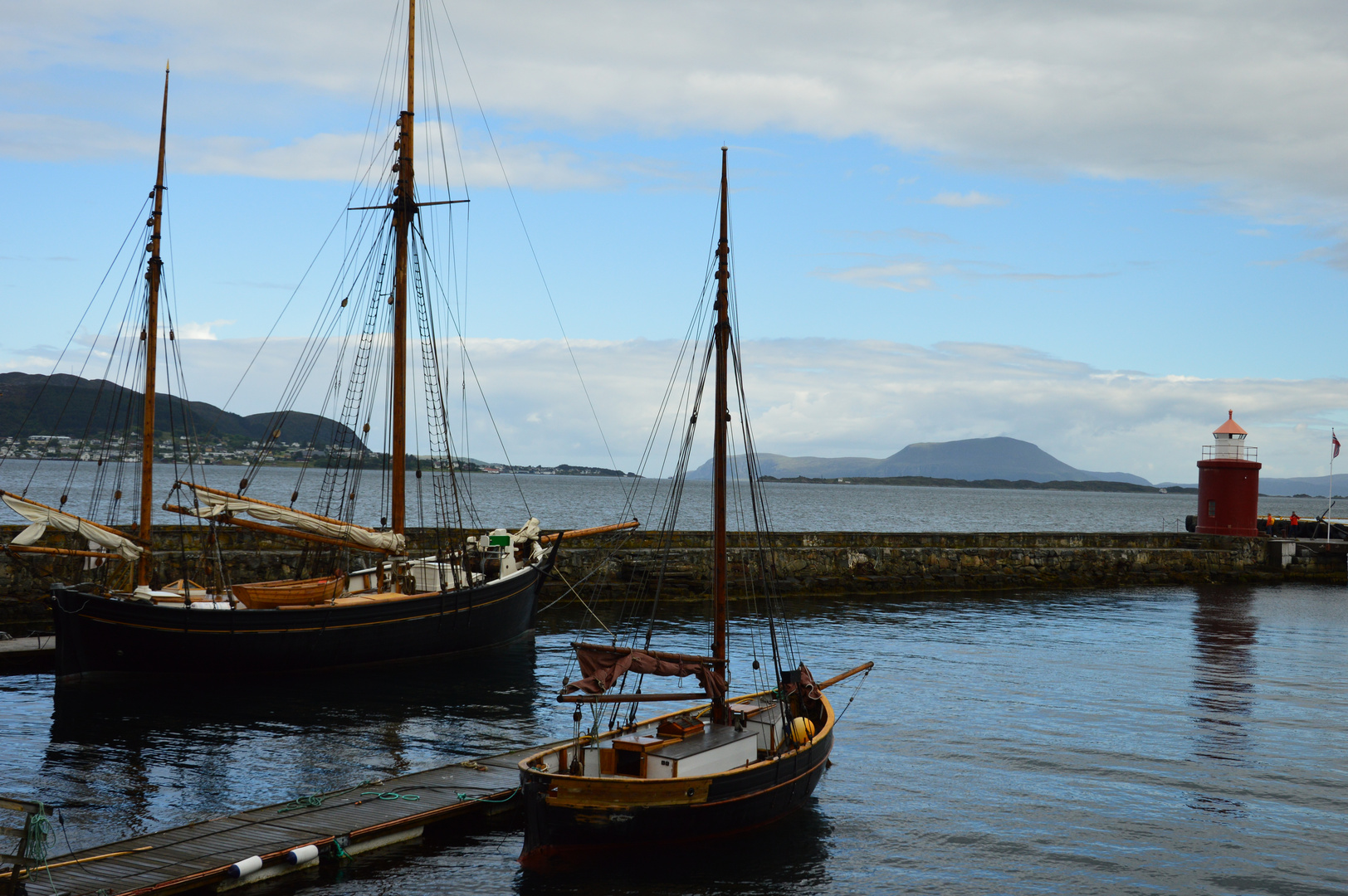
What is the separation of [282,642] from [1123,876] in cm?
1722

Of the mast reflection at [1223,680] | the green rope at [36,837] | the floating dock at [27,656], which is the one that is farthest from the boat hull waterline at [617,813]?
the floating dock at [27,656]

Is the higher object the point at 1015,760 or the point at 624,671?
the point at 624,671

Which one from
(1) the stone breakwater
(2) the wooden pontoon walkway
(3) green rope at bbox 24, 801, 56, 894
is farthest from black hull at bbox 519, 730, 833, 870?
(1) the stone breakwater

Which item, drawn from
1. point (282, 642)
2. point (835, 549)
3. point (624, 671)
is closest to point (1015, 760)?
point (624, 671)

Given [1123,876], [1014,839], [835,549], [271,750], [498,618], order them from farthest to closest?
[835,549], [498,618], [271,750], [1014,839], [1123,876]

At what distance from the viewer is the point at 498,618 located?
88.0 ft

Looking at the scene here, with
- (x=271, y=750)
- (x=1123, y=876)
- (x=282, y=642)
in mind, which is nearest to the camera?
(x=1123, y=876)

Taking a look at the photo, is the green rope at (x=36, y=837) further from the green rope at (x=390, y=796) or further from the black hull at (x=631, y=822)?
the black hull at (x=631, y=822)

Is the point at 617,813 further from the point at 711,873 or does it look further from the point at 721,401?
the point at 721,401

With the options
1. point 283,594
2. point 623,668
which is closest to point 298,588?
point 283,594

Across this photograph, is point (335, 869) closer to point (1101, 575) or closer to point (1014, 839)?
point (1014, 839)

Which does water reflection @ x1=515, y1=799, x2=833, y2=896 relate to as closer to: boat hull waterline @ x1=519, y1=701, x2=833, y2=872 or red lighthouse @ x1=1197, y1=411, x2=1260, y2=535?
boat hull waterline @ x1=519, y1=701, x2=833, y2=872

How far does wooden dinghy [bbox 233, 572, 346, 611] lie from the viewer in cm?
2200

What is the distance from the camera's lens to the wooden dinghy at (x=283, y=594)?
2200cm
